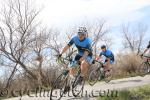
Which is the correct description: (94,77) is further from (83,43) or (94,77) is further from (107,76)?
(83,43)

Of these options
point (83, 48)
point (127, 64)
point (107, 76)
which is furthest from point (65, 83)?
point (127, 64)

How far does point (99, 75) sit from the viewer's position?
749 inches

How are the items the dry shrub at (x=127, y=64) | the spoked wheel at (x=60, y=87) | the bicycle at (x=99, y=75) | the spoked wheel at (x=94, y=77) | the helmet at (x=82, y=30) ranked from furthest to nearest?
the dry shrub at (x=127, y=64) < the bicycle at (x=99, y=75) < the spoked wheel at (x=94, y=77) < the helmet at (x=82, y=30) < the spoked wheel at (x=60, y=87)

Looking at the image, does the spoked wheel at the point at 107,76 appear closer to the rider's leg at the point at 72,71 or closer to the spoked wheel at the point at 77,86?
the spoked wheel at the point at 77,86

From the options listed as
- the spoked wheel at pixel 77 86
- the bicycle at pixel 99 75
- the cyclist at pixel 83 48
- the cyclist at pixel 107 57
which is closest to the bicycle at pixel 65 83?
the spoked wheel at pixel 77 86

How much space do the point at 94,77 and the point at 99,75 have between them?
44cm

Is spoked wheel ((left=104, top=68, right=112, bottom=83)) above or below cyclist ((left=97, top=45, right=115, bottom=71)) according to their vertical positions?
below

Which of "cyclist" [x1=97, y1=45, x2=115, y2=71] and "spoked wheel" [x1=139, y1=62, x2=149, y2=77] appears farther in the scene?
"spoked wheel" [x1=139, y1=62, x2=149, y2=77]

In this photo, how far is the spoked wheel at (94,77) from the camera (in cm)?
1835

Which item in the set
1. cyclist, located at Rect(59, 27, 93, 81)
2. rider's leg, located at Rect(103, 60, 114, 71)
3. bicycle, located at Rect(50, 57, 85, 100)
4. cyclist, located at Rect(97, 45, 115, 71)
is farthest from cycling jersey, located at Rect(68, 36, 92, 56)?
rider's leg, located at Rect(103, 60, 114, 71)

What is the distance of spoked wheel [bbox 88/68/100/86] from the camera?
722 inches

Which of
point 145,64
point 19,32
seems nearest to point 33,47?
point 19,32

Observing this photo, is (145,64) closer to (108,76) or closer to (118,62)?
(108,76)

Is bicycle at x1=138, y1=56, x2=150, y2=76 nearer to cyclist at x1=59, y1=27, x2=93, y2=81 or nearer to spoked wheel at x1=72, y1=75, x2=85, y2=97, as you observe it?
spoked wheel at x1=72, y1=75, x2=85, y2=97
